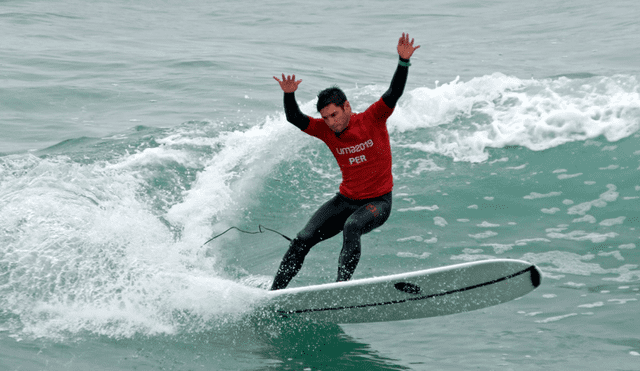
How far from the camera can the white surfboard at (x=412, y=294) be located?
16.3 feet

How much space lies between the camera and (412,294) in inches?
205

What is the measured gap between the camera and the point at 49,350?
4.76 meters

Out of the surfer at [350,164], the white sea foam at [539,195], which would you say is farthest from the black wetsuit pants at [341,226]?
the white sea foam at [539,195]

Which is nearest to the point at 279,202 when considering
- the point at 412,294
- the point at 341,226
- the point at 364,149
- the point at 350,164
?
the point at 341,226

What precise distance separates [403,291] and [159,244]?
10.5ft

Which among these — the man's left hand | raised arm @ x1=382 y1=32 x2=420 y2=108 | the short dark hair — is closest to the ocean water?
the short dark hair

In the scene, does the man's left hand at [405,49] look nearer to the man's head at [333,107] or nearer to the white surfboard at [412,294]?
the man's head at [333,107]

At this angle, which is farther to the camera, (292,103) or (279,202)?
(279,202)

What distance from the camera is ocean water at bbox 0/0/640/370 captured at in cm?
496

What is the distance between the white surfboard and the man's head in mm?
1276

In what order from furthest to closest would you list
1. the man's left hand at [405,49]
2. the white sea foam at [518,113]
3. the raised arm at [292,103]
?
the white sea foam at [518,113] < the raised arm at [292,103] < the man's left hand at [405,49]

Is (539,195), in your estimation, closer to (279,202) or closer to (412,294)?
(279,202)

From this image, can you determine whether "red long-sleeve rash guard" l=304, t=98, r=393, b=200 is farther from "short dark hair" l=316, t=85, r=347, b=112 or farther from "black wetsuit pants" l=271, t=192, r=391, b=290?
"short dark hair" l=316, t=85, r=347, b=112

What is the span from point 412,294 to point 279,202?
3826 millimetres
